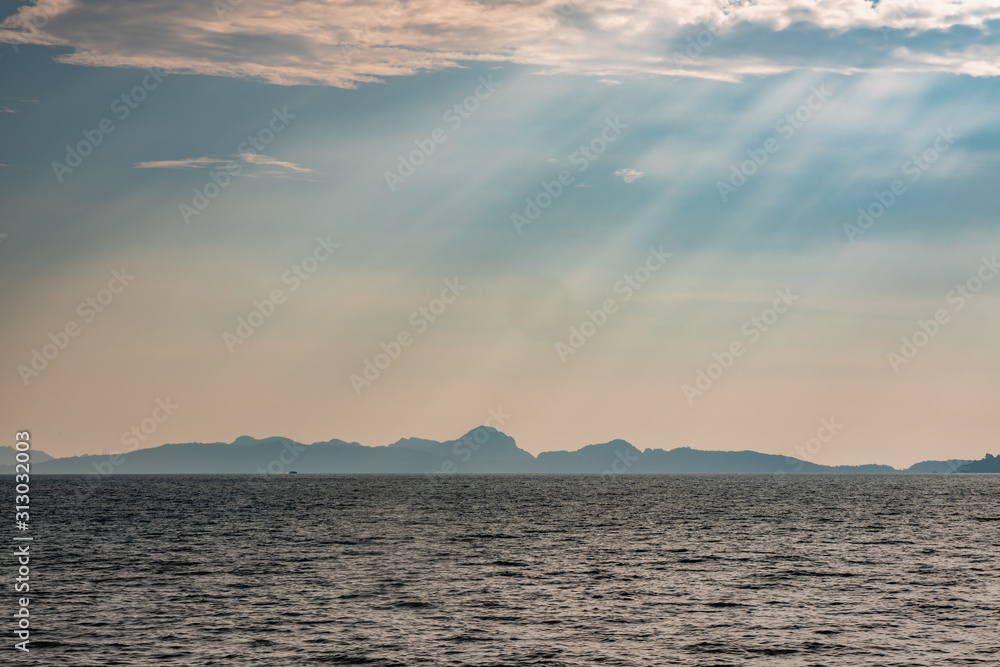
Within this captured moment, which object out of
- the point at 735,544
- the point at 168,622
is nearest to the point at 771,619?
Answer: the point at 168,622

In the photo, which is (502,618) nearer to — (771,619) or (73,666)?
(771,619)

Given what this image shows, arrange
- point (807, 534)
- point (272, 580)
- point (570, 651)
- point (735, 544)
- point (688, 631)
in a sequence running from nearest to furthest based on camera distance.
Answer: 1. point (570, 651)
2. point (688, 631)
3. point (272, 580)
4. point (735, 544)
5. point (807, 534)

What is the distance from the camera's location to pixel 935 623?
1731 inches

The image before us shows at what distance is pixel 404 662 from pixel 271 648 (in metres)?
6.66

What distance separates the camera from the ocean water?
38.1 m

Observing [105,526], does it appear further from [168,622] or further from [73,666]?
[73,666]

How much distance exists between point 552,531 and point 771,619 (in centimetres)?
5048

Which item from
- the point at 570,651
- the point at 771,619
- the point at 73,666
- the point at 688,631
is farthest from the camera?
the point at 771,619

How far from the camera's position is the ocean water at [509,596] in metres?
38.1

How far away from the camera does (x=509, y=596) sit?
51.0 metres

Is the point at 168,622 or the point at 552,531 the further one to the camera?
the point at 552,531

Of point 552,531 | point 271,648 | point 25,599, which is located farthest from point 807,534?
point 25,599

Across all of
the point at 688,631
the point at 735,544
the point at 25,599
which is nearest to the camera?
the point at 688,631

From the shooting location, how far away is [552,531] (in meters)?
94.0
